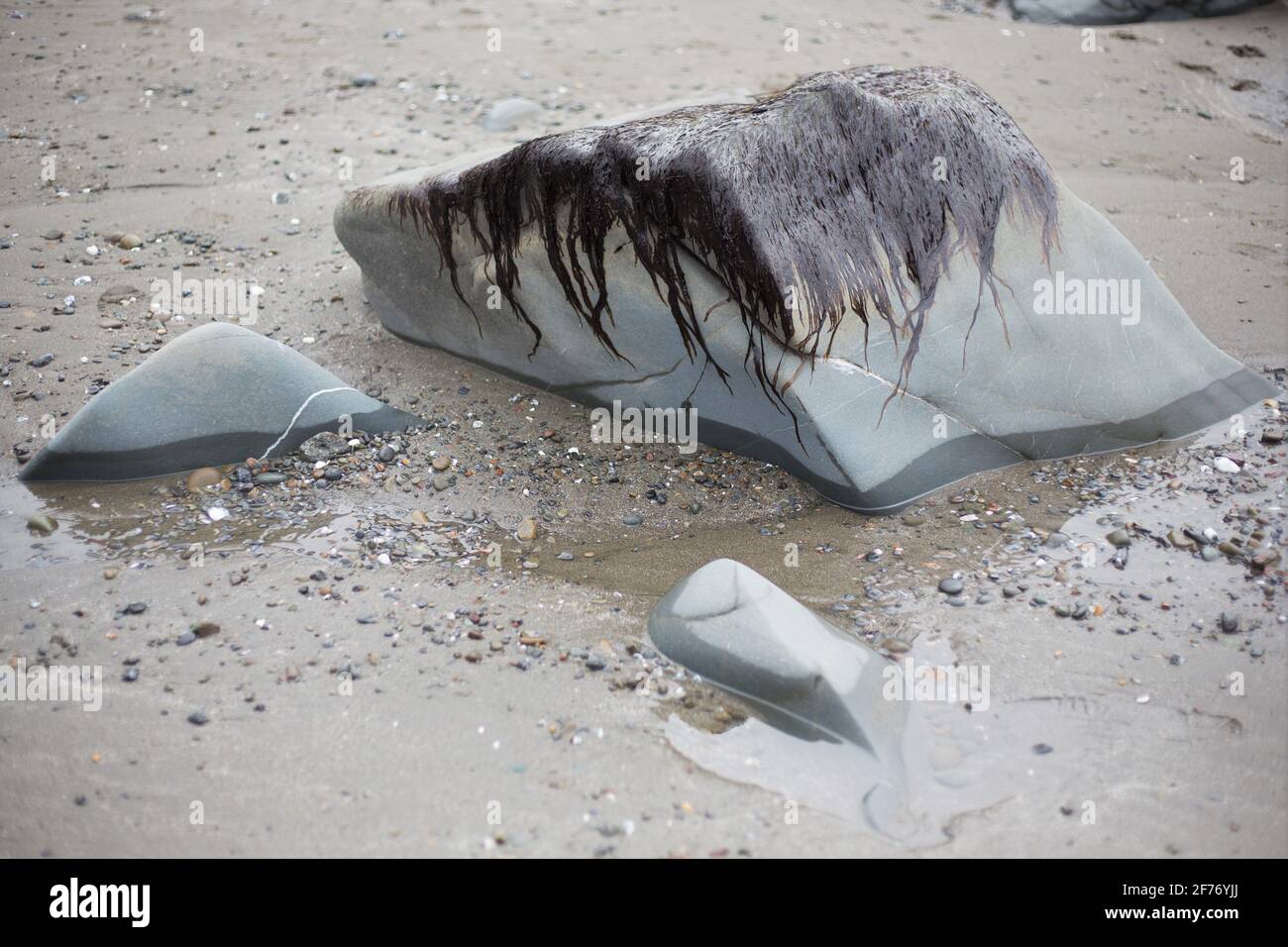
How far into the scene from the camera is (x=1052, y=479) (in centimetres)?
357

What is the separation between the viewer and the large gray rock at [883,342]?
3377 millimetres

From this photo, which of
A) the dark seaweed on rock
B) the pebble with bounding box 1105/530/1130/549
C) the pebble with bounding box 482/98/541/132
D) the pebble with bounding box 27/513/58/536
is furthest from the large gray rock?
the pebble with bounding box 482/98/541/132

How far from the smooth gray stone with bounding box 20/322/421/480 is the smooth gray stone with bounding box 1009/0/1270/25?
247 inches

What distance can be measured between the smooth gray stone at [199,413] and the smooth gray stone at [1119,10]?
20.6 feet

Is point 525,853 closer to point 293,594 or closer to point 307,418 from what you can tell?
point 293,594

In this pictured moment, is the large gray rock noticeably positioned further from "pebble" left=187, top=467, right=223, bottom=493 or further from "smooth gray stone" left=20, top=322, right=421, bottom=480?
"pebble" left=187, top=467, right=223, bottom=493

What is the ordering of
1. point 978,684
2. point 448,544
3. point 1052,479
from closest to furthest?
point 978,684
point 448,544
point 1052,479

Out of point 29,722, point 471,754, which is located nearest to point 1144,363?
point 471,754

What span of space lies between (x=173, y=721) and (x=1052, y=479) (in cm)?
276
